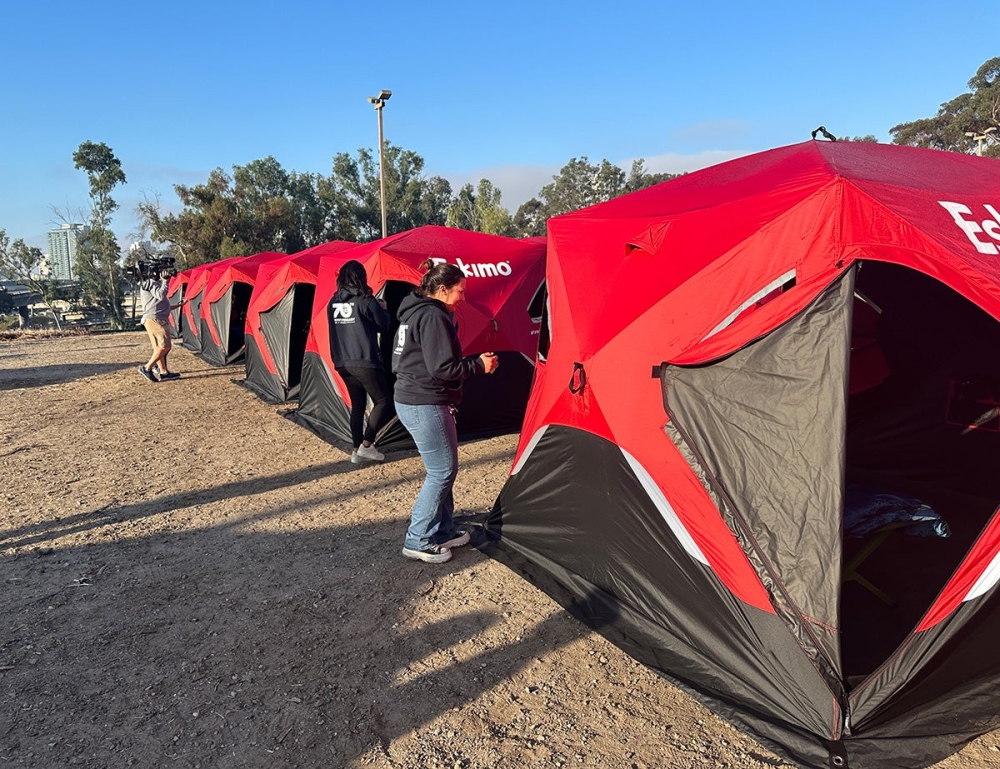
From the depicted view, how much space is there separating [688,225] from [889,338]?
2.61 meters

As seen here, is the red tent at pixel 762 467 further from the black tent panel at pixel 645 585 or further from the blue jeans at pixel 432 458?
the blue jeans at pixel 432 458

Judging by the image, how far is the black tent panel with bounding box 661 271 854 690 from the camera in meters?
2.53

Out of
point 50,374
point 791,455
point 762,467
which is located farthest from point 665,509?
point 50,374

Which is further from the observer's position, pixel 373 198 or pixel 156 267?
pixel 373 198

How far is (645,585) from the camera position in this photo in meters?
3.28

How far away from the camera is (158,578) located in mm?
4148

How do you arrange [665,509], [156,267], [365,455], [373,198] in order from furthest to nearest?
[373,198] < [156,267] < [365,455] < [665,509]

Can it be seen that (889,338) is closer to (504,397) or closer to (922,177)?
(922,177)

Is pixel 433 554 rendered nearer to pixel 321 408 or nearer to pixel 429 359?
pixel 429 359

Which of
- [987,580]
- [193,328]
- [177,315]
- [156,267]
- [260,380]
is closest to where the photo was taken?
[987,580]

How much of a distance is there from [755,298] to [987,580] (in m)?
1.37

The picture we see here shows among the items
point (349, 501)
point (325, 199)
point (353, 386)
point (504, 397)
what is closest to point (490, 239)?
point (504, 397)

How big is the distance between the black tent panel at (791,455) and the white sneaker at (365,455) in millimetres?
4062

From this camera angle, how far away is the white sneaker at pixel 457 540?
4.32m
